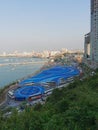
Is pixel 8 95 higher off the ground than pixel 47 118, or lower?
lower

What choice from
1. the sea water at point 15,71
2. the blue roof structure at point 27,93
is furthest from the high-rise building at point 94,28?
the blue roof structure at point 27,93

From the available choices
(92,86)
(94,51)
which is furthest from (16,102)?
(94,51)

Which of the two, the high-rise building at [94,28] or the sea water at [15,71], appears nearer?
the high-rise building at [94,28]

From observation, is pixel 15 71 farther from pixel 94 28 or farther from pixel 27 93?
pixel 27 93

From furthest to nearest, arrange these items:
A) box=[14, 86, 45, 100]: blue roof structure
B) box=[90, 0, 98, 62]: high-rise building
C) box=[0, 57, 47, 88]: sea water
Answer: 1. box=[0, 57, 47, 88]: sea water
2. box=[90, 0, 98, 62]: high-rise building
3. box=[14, 86, 45, 100]: blue roof structure

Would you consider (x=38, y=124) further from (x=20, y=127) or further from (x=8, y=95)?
(x=8, y=95)

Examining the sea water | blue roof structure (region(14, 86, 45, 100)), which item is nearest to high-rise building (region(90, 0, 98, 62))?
the sea water

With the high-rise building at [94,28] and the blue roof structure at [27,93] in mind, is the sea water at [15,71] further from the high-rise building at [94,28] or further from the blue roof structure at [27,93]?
the blue roof structure at [27,93]

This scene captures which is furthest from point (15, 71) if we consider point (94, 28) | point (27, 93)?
point (27, 93)

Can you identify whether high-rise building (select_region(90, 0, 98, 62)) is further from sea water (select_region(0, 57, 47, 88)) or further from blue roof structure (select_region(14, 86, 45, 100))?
blue roof structure (select_region(14, 86, 45, 100))

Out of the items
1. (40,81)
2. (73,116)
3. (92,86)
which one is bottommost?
(40,81)

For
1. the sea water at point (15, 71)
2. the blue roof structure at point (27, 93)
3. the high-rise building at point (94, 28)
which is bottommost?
the sea water at point (15, 71)
